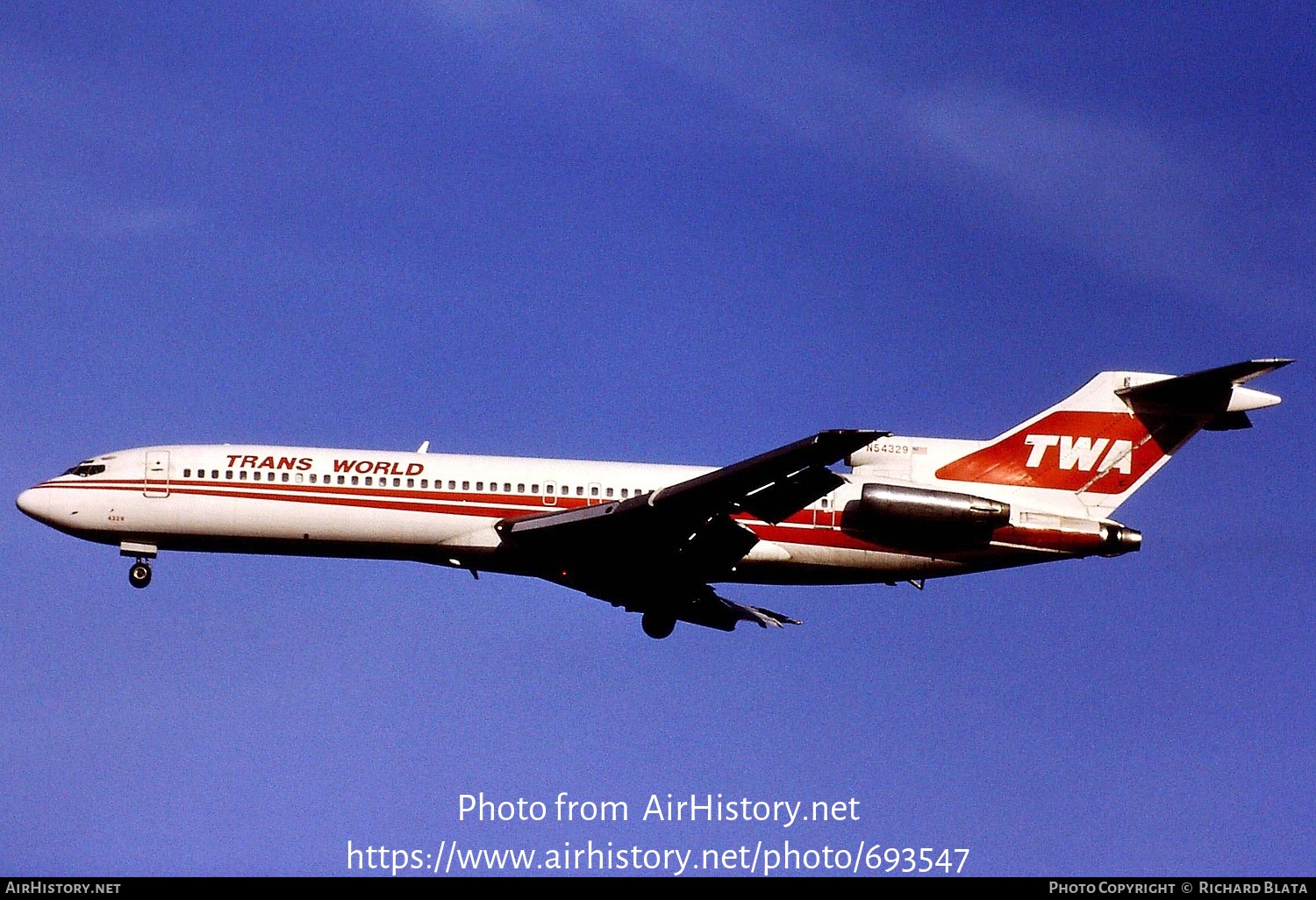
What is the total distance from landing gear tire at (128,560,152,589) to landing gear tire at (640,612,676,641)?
12.2m

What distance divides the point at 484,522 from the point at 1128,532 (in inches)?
592

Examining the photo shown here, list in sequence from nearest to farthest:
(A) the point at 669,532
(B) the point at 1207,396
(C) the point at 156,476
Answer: (A) the point at 669,532
(B) the point at 1207,396
(C) the point at 156,476

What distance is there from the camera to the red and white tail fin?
36844mm

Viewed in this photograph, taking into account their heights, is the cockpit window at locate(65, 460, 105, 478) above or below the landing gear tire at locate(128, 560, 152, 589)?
above

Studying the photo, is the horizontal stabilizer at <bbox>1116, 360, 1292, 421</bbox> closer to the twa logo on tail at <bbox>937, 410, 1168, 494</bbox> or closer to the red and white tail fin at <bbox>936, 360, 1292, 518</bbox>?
the red and white tail fin at <bbox>936, 360, 1292, 518</bbox>

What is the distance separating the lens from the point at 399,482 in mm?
36250

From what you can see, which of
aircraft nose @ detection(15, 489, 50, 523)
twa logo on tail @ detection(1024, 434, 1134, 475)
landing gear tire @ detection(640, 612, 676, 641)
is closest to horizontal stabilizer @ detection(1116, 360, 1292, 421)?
twa logo on tail @ detection(1024, 434, 1134, 475)

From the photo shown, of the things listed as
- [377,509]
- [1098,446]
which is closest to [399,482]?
[377,509]

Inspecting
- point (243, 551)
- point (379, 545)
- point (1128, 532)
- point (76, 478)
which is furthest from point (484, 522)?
point (1128, 532)

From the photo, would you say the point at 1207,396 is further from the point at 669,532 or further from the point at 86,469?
the point at 86,469

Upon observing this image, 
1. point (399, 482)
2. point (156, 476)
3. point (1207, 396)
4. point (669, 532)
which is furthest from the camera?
point (156, 476)

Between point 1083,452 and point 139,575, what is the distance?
23.1 metres
